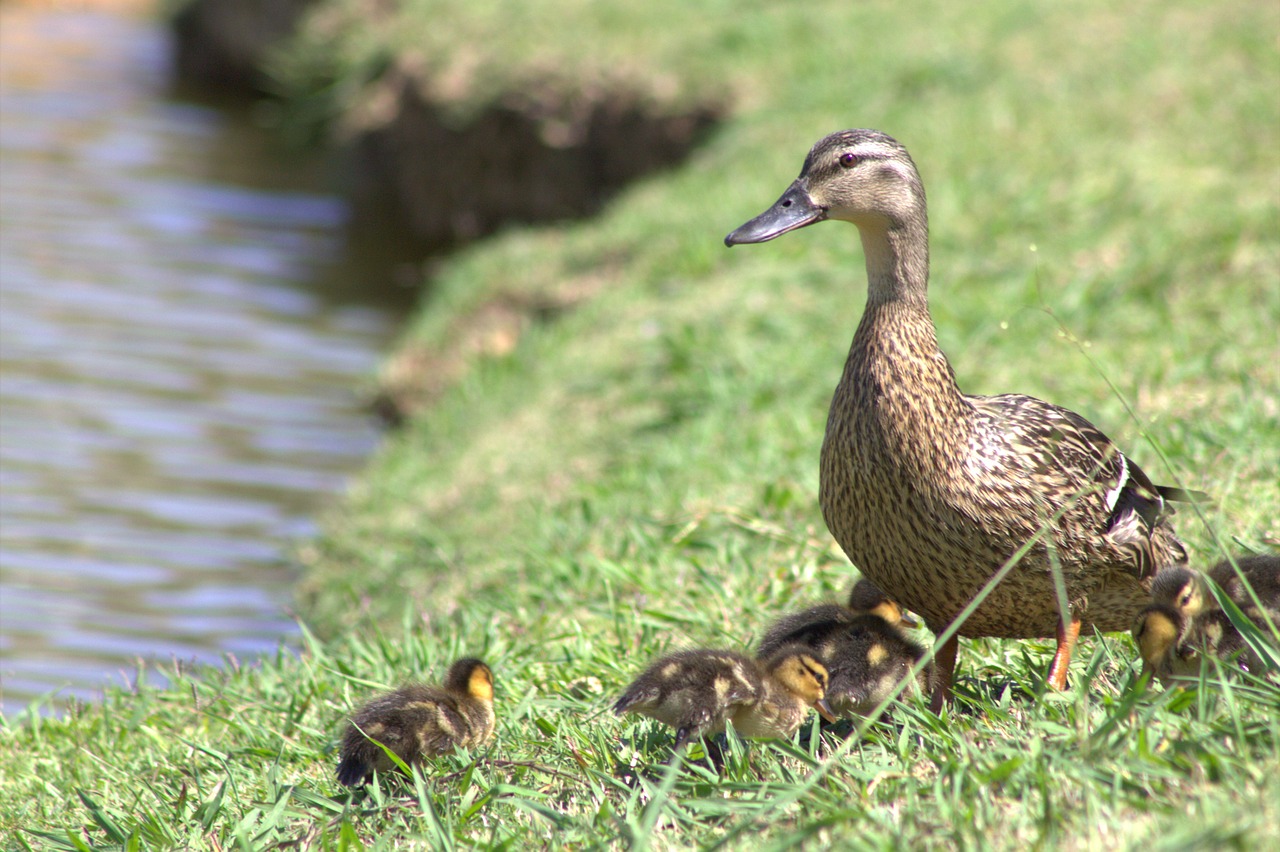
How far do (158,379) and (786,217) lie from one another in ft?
25.4

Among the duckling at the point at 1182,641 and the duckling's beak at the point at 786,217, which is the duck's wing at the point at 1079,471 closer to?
the duckling at the point at 1182,641

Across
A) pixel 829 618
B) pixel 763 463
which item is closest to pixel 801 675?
pixel 829 618

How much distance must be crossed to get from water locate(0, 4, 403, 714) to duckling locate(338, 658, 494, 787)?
1662mm

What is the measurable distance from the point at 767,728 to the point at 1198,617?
100cm

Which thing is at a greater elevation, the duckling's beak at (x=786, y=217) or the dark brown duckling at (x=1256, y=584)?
the duckling's beak at (x=786, y=217)

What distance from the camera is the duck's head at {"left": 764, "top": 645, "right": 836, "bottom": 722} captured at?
11.0ft

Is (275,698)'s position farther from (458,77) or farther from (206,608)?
(458,77)

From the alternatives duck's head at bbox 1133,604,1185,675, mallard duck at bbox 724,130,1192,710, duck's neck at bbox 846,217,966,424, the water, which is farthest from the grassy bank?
the water

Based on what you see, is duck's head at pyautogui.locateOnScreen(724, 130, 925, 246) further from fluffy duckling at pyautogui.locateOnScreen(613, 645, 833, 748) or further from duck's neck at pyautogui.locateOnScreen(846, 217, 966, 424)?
fluffy duckling at pyautogui.locateOnScreen(613, 645, 833, 748)

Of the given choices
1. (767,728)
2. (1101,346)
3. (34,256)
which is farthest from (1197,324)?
(34,256)

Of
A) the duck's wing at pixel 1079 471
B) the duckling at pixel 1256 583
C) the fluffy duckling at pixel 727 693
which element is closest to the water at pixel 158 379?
the fluffy duckling at pixel 727 693

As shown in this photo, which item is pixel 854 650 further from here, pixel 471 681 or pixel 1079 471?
pixel 471 681

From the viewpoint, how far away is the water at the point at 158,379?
7.14 m

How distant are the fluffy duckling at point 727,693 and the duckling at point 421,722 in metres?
0.45
